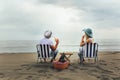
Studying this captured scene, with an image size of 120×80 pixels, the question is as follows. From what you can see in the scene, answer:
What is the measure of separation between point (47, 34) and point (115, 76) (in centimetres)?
339

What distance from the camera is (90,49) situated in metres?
11.2

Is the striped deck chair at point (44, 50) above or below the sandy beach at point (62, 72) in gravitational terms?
above

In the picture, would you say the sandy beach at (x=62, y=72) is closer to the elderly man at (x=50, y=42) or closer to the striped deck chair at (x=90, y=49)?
the striped deck chair at (x=90, y=49)

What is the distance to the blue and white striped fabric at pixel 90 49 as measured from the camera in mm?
11195

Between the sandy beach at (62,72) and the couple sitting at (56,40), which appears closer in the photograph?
the sandy beach at (62,72)

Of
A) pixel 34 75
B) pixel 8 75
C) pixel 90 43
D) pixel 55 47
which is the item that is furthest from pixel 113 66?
pixel 8 75

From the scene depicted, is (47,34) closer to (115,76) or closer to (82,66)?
(82,66)

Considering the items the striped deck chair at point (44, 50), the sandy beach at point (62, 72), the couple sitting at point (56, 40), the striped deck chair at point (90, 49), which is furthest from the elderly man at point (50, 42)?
the striped deck chair at point (90, 49)

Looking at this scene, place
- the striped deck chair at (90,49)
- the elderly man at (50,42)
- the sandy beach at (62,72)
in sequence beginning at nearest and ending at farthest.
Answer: the sandy beach at (62,72) → the striped deck chair at (90,49) → the elderly man at (50,42)

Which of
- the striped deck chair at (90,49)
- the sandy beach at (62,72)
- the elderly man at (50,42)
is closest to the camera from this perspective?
the sandy beach at (62,72)

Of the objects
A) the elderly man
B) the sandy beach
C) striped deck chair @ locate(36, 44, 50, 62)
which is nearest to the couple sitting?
the elderly man

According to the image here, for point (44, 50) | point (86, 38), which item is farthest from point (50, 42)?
point (86, 38)

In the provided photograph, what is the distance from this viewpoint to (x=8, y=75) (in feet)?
30.7

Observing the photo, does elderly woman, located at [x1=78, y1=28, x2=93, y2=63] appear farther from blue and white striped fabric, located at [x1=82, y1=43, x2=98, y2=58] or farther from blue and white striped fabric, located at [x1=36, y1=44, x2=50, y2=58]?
blue and white striped fabric, located at [x1=36, y1=44, x2=50, y2=58]
